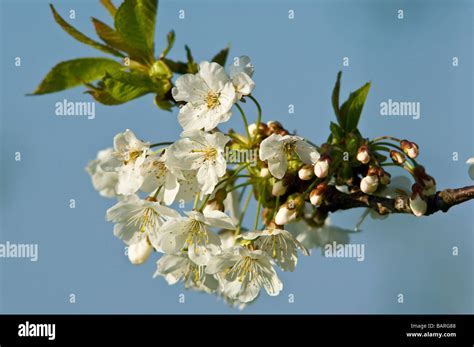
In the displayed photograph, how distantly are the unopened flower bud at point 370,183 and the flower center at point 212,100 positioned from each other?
24.9 inches

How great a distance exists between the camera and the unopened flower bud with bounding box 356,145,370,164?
8.88ft

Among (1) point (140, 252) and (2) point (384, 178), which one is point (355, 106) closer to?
(2) point (384, 178)

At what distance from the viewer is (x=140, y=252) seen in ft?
10.0

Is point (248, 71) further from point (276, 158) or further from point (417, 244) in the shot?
point (417, 244)

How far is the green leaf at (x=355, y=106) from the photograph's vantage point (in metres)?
2.87

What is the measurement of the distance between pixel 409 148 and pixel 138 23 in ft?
4.03

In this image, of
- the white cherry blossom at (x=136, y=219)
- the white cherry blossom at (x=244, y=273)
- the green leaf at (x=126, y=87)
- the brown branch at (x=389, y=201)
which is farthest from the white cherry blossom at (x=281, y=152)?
the green leaf at (x=126, y=87)

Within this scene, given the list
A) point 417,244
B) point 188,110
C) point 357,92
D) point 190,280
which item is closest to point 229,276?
point 190,280

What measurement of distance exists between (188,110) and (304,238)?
42.5 inches

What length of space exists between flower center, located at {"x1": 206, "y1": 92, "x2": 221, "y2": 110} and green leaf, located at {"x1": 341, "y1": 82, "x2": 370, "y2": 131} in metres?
0.54

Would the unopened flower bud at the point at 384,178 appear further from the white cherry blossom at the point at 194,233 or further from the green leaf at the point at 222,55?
the green leaf at the point at 222,55

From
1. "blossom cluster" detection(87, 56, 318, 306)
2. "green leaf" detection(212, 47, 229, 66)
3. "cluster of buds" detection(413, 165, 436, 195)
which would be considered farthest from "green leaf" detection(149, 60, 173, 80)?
"cluster of buds" detection(413, 165, 436, 195)

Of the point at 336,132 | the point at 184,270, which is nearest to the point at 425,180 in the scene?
the point at 336,132

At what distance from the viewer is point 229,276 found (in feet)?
9.32
